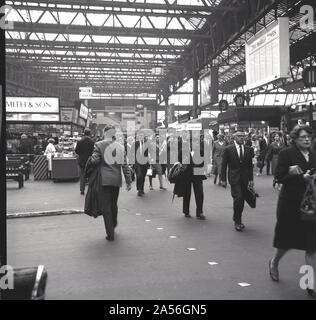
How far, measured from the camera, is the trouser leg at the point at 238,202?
7.57m

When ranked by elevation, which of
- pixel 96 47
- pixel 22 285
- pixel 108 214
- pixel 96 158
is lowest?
pixel 22 285

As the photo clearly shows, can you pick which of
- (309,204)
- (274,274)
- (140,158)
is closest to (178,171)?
(140,158)

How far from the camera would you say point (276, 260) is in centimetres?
482

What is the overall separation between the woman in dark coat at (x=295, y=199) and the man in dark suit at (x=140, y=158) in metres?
7.86

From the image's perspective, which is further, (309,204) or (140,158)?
(140,158)

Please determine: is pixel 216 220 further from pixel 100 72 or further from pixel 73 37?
pixel 100 72

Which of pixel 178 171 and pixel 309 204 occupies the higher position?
pixel 178 171

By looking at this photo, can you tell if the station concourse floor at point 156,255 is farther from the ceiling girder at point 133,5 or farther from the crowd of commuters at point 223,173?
the ceiling girder at point 133,5

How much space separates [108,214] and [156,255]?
129 centimetres

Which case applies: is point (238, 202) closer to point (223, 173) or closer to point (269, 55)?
point (223, 173)

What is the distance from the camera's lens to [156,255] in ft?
19.5

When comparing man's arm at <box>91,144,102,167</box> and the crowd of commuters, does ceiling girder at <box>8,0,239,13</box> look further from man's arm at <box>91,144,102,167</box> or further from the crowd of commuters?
man's arm at <box>91,144,102,167</box>

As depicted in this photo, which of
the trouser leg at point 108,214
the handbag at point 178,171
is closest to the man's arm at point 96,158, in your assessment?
the trouser leg at point 108,214

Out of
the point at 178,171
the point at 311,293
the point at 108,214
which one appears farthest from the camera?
the point at 178,171
